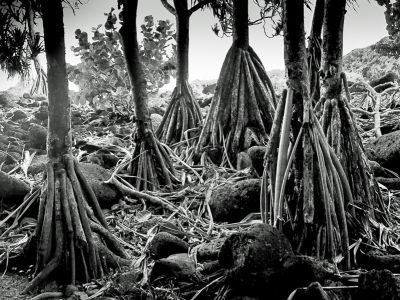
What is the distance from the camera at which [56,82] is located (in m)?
3.14

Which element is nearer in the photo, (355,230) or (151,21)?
(355,230)

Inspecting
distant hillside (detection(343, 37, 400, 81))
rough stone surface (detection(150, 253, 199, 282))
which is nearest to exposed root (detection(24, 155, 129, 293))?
rough stone surface (detection(150, 253, 199, 282))

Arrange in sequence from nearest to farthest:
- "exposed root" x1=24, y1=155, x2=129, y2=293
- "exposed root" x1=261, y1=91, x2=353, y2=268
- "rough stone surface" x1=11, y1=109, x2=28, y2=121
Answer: "exposed root" x1=261, y1=91, x2=353, y2=268 → "exposed root" x1=24, y1=155, x2=129, y2=293 → "rough stone surface" x1=11, y1=109, x2=28, y2=121

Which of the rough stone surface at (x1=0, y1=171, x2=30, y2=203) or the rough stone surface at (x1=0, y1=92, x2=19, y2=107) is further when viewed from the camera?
the rough stone surface at (x1=0, y1=92, x2=19, y2=107)

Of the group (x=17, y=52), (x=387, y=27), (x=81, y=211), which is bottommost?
(x=81, y=211)

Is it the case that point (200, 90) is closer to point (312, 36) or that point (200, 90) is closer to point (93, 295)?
point (312, 36)

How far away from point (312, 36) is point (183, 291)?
12.9 ft

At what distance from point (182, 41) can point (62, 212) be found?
4.21m

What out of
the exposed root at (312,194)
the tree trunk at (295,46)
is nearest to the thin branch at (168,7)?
the tree trunk at (295,46)

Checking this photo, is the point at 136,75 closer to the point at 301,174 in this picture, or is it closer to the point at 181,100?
the point at 181,100

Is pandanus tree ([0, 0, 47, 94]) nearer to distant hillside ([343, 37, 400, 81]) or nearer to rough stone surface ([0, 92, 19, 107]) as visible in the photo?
rough stone surface ([0, 92, 19, 107])

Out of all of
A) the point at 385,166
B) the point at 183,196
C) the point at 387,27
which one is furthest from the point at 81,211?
the point at 387,27

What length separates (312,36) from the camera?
540 cm

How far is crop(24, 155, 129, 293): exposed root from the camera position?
2.84 metres
